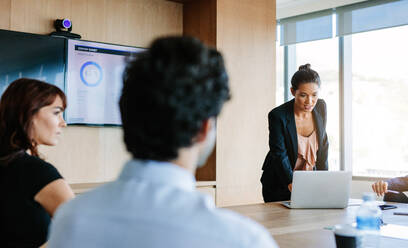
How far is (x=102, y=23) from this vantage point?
4.51m

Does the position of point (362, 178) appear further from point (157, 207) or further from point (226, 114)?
point (157, 207)

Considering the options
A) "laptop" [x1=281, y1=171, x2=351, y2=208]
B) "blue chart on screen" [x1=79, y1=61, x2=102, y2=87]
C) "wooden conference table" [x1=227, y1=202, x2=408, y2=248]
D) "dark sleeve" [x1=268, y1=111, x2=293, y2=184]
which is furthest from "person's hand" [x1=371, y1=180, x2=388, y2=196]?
"blue chart on screen" [x1=79, y1=61, x2=102, y2=87]

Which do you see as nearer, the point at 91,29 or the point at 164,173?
the point at 164,173

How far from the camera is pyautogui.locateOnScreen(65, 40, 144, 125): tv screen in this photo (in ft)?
13.9

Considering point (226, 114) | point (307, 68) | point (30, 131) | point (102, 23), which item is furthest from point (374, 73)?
point (30, 131)

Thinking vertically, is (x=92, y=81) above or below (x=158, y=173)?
above

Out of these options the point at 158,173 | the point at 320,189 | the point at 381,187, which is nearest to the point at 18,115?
the point at 158,173

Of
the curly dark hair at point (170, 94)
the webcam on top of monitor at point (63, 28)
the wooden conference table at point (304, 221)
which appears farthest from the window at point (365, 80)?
the curly dark hair at point (170, 94)

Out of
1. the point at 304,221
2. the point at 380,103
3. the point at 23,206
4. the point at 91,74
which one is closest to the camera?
the point at 23,206

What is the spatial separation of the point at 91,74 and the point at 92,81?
6 centimetres

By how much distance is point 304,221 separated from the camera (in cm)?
238

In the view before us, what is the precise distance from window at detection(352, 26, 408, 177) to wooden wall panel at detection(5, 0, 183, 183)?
2.67 metres

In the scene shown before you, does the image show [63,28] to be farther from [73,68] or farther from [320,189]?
[320,189]

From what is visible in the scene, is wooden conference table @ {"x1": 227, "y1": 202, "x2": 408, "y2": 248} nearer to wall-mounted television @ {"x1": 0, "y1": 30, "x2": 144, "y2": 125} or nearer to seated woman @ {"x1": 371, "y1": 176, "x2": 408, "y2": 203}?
seated woman @ {"x1": 371, "y1": 176, "x2": 408, "y2": 203}
